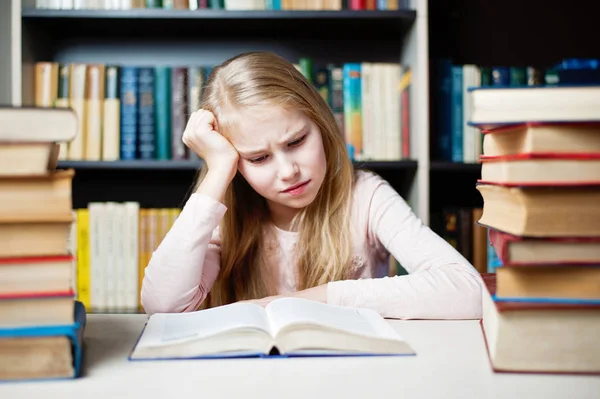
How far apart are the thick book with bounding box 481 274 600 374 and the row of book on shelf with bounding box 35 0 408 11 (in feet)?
4.66

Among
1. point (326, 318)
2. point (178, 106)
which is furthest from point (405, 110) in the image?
point (326, 318)

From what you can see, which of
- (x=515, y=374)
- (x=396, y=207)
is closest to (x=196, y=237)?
(x=396, y=207)

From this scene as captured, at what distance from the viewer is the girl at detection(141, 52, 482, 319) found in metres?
0.98

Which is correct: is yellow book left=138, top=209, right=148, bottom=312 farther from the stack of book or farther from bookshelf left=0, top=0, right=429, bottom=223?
the stack of book

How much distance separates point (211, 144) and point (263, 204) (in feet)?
0.93

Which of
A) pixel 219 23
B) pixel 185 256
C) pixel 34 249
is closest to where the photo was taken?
pixel 34 249

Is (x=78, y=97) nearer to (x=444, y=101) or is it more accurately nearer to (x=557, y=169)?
(x=444, y=101)

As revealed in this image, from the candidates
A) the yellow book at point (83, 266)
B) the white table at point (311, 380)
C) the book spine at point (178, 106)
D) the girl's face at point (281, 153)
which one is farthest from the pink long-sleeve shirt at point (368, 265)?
the yellow book at point (83, 266)

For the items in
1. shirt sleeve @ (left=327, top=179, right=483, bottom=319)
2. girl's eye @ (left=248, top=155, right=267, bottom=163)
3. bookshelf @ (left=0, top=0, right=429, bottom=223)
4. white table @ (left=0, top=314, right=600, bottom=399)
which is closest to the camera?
white table @ (left=0, top=314, right=600, bottom=399)

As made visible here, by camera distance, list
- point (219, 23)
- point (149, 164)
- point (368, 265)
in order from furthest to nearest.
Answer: point (219, 23) < point (149, 164) < point (368, 265)

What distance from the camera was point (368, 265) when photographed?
1417mm

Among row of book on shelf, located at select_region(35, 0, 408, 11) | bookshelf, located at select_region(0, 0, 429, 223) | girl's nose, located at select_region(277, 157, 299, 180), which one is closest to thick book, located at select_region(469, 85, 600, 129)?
girl's nose, located at select_region(277, 157, 299, 180)

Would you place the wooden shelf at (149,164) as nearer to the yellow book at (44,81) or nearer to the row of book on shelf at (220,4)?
the yellow book at (44,81)

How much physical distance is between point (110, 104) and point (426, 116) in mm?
939
